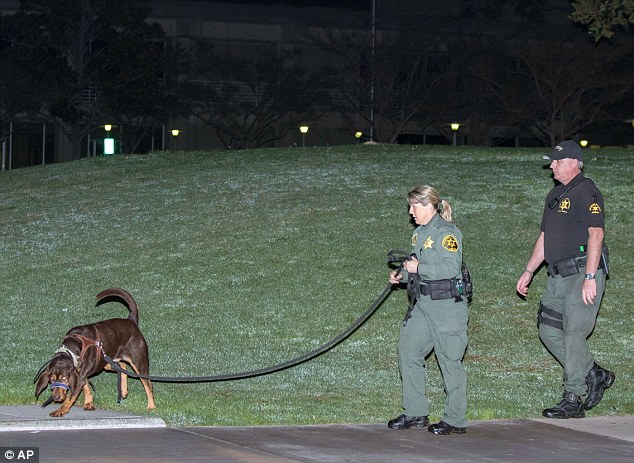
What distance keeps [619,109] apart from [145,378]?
48307 mm

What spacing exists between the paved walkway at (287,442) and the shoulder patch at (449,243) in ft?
4.27

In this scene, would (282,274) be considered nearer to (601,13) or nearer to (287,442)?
(287,442)

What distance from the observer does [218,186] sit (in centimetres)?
1808

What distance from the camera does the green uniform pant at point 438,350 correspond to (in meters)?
7.20

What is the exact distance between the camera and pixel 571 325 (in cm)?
793

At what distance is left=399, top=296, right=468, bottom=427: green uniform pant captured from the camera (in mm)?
7203

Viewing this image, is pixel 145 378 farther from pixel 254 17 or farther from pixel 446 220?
pixel 254 17

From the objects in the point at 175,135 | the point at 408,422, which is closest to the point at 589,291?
the point at 408,422

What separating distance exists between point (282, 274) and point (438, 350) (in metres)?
5.88

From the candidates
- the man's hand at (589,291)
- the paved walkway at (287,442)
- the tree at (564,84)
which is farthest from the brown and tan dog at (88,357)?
the tree at (564,84)

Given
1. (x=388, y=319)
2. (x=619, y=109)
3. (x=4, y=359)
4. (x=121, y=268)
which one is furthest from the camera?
(x=619, y=109)

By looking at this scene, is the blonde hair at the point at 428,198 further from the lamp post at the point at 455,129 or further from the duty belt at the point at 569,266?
the lamp post at the point at 455,129

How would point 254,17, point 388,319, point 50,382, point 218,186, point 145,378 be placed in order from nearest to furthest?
point 50,382, point 145,378, point 388,319, point 218,186, point 254,17

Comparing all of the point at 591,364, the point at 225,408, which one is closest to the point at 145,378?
the point at 225,408
